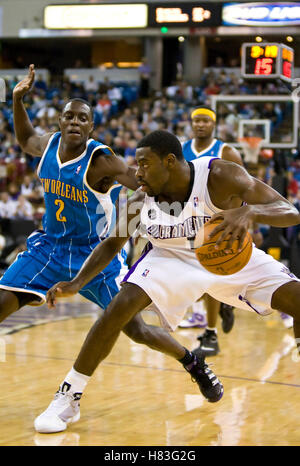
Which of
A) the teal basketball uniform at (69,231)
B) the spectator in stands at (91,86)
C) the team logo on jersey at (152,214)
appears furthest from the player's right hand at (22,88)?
the spectator in stands at (91,86)

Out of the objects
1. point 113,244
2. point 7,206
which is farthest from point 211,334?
point 7,206

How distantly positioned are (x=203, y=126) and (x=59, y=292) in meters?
3.21

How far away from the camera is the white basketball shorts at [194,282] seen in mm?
3613

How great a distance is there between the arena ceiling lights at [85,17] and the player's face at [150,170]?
11803 mm

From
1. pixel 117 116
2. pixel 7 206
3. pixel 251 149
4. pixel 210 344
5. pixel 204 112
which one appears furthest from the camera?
pixel 117 116

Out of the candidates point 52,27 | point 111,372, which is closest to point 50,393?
point 111,372

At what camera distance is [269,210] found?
3.28 m

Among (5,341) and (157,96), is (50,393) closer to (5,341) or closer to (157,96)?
(5,341)

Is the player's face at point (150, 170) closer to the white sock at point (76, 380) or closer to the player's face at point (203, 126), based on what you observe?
the white sock at point (76, 380)

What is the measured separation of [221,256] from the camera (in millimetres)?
3289

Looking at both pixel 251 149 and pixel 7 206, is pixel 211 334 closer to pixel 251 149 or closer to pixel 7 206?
pixel 251 149

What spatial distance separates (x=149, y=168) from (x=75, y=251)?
993 mm

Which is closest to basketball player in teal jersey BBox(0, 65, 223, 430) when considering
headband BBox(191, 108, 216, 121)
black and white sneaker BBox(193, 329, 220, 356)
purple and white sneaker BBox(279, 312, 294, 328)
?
black and white sneaker BBox(193, 329, 220, 356)
